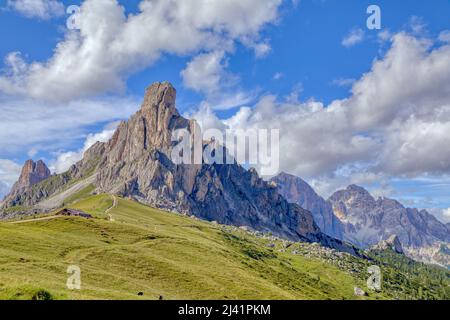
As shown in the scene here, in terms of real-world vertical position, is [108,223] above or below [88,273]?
above
